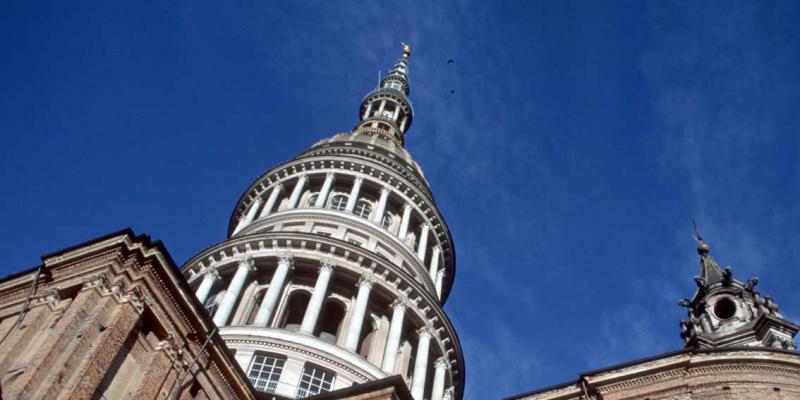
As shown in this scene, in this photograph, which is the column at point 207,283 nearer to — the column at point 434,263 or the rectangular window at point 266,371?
the rectangular window at point 266,371

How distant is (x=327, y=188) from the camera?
42438 mm

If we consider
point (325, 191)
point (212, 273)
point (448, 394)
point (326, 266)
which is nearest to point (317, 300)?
point (326, 266)

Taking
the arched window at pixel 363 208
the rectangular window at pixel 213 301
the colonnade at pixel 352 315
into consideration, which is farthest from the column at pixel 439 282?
the rectangular window at pixel 213 301

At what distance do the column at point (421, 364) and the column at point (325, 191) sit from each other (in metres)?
9.27

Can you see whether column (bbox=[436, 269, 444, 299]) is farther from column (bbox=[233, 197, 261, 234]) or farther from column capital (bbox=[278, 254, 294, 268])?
column (bbox=[233, 197, 261, 234])

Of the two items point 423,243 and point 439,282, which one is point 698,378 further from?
point 439,282

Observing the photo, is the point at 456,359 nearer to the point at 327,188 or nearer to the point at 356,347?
the point at 356,347

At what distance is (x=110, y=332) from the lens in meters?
17.2

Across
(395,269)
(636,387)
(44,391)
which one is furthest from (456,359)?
(44,391)

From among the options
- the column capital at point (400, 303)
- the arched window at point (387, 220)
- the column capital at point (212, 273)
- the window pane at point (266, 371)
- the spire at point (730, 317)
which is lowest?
the window pane at point (266, 371)

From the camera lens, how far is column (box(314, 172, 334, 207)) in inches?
1630

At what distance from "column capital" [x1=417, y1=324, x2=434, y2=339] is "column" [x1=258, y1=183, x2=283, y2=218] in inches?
432

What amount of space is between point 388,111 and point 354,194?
20416mm

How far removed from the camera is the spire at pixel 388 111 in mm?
56812
